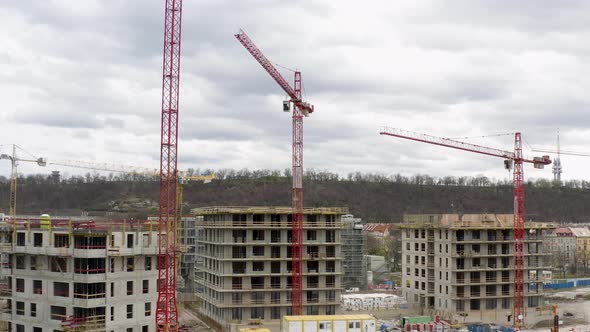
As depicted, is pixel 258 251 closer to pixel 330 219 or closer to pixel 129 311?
pixel 330 219

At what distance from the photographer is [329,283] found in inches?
3317

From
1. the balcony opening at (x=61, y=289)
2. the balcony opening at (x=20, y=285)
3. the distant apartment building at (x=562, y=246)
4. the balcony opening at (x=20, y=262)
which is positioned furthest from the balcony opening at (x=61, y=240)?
the distant apartment building at (x=562, y=246)

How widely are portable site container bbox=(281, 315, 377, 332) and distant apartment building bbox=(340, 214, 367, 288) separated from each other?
2023 inches

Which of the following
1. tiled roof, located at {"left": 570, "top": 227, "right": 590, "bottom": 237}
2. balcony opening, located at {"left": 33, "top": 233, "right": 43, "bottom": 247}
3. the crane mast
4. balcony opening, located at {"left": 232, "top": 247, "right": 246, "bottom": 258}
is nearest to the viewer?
balcony opening, located at {"left": 33, "top": 233, "right": 43, "bottom": 247}

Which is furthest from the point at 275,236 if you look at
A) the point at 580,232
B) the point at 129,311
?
the point at 580,232

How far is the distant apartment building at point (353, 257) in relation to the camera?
409ft

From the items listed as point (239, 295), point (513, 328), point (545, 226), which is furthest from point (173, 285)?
point (545, 226)

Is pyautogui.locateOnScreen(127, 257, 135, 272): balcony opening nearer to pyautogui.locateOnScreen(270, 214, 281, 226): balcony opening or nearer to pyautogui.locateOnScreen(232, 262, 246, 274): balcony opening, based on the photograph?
pyautogui.locateOnScreen(232, 262, 246, 274): balcony opening

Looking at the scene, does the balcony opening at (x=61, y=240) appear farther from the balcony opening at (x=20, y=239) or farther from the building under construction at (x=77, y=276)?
the balcony opening at (x=20, y=239)

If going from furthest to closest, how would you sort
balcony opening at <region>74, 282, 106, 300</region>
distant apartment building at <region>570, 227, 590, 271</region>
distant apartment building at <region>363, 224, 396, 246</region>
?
distant apartment building at <region>363, 224, 396, 246</region> → distant apartment building at <region>570, 227, 590, 271</region> → balcony opening at <region>74, 282, 106, 300</region>

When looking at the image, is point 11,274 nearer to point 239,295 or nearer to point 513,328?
point 239,295

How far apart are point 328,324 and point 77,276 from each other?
2819 centimetres

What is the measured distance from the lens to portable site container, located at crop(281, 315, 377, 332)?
70375 mm

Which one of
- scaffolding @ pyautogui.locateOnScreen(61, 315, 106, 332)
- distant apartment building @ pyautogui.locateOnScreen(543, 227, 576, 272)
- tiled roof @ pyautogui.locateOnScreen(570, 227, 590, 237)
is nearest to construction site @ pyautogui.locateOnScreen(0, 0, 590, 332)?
scaffolding @ pyautogui.locateOnScreen(61, 315, 106, 332)
